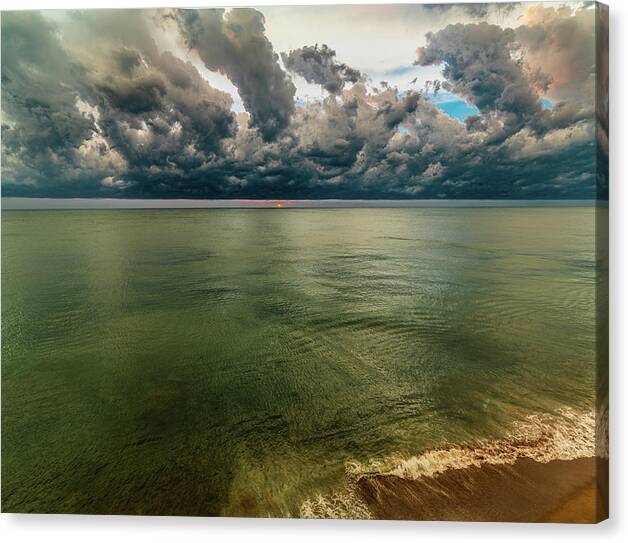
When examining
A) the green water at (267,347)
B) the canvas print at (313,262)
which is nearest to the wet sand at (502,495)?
the canvas print at (313,262)

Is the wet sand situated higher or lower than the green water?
lower

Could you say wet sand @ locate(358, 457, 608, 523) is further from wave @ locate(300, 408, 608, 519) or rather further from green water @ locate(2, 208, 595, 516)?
green water @ locate(2, 208, 595, 516)

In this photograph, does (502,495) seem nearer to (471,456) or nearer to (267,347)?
(471,456)

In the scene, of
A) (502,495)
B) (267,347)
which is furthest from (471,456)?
(267,347)

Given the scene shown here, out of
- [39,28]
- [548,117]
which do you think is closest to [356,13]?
[548,117]

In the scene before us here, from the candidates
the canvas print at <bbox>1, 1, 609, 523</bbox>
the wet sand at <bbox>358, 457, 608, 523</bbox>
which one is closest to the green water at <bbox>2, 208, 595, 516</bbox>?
the canvas print at <bbox>1, 1, 609, 523</bbox>

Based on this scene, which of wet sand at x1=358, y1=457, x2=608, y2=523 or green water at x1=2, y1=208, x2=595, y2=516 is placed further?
green water at x1=2, y1=208, x2=595, y2=516

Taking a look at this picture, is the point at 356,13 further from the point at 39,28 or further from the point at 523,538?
the point at 523,538
